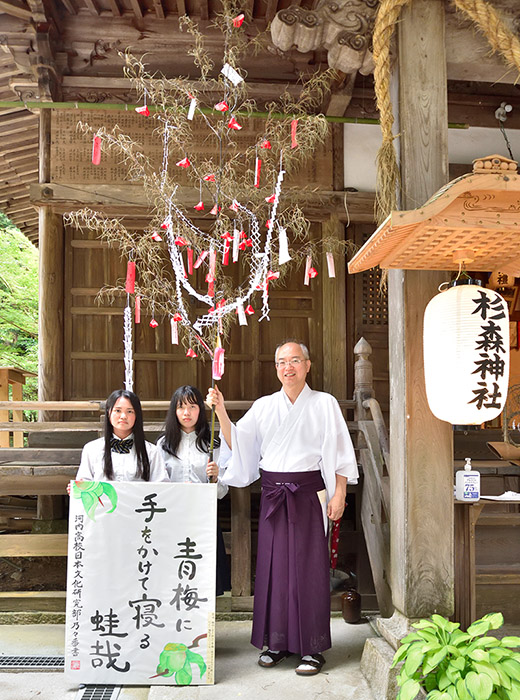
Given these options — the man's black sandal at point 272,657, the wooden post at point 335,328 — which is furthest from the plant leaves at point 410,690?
the wooden post at point 335,328

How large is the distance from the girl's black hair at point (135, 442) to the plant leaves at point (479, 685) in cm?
243

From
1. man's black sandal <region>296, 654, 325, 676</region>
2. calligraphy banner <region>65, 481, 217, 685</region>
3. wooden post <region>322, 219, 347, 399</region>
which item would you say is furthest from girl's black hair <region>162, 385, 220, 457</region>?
wooden post <region>322, 219, 347, 399</region>

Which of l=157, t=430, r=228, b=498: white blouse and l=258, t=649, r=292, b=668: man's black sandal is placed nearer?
l=258, t=649, r=292, b=668: man's black sandal

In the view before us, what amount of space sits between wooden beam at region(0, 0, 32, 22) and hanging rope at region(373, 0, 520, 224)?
14.6 ft

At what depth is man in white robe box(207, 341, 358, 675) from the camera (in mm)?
4277

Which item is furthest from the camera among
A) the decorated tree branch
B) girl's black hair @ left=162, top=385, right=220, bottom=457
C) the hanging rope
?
the decorated tree branch

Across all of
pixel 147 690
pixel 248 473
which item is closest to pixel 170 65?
pixel 248 473

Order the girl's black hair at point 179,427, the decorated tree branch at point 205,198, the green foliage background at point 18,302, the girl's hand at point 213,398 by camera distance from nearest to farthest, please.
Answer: the girl's hand at point 213,398 < the girl's black hair at point 179,427 < the decorated tree branch at point 205,198 < the green foliage background at point 18,302

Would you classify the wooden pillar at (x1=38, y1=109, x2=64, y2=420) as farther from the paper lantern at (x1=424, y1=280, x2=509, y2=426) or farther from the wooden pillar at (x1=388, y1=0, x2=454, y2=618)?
the paper lantern at (x1=424, y1=280, x2=509, y2=426)

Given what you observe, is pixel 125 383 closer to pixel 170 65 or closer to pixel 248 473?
pixel 248 473

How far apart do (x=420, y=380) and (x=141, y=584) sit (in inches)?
89.1

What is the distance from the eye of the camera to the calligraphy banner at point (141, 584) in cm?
405

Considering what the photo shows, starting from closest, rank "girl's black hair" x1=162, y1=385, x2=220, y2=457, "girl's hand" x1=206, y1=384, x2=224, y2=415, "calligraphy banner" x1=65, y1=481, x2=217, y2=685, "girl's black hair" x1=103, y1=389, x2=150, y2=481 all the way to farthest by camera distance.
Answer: "calligraphy banner" x1=65, y1=481, x2=217, y2=685, "girl's hand" x1=206, y1=384, x2=224, y2=415, "girl's black hair" x1=103, y1=389, x2=150, y2=481, "girl's black hair" x1=162, y1=385, x2=220, y2=457

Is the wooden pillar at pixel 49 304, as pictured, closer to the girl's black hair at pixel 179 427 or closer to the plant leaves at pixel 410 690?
the girl's black hair at pixel 179 427
